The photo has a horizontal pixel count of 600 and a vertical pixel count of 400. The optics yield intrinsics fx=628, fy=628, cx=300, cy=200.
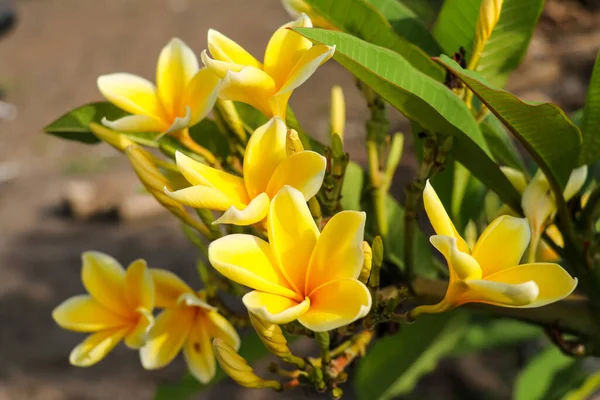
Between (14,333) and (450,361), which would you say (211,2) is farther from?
(450,361)

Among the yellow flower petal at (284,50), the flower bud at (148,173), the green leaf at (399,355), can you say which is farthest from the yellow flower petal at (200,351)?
the green leaf at (399,355)

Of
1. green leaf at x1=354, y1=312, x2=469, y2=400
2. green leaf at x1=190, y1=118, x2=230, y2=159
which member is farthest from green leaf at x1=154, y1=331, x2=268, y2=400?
green leaf at x1=190, y1=118, x2=230, y2=159

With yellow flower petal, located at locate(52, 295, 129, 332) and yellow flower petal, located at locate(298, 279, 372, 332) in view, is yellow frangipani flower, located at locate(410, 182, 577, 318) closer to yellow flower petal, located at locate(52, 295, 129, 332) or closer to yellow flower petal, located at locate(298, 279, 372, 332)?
yellow flower petal, located at locate(298, 279, 372, 332)

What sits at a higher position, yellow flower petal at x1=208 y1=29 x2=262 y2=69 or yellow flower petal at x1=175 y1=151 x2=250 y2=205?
yellow flower petal at x1=208 y1=29 x2=262 y2=69

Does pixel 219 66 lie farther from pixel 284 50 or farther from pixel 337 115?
pixel 337 115

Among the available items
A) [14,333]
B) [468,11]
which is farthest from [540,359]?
[14,333]

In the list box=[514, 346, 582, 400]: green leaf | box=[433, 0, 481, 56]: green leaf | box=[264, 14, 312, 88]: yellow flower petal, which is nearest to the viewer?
box=[264, 14, 312, 88]: yellow flower petal
